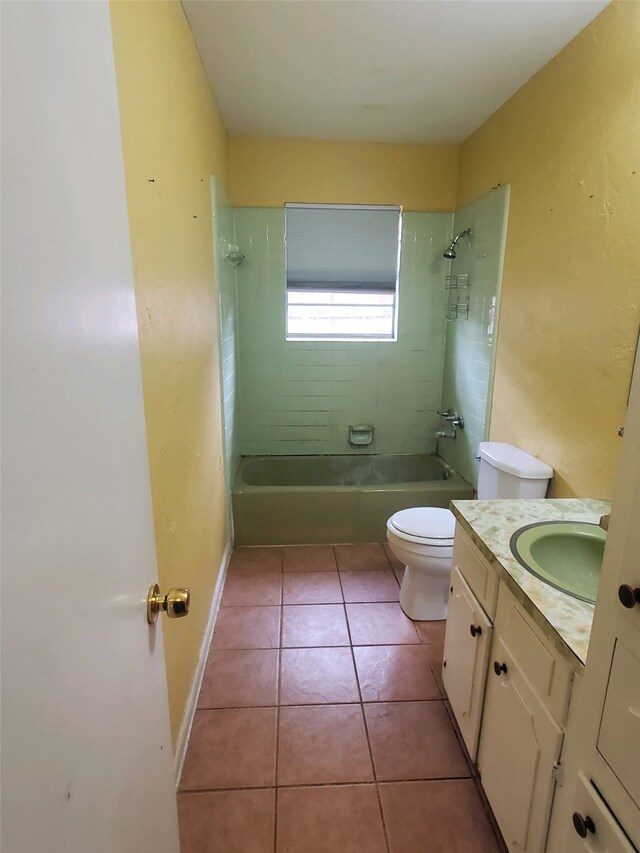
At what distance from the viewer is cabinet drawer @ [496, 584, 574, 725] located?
1008 millimetres

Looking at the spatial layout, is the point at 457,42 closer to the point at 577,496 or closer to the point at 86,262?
the point at 577,496

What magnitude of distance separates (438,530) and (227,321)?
172cm

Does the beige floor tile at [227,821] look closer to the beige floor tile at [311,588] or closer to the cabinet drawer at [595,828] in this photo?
the cabinet drawer at [595,828]

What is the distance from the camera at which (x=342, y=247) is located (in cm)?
336

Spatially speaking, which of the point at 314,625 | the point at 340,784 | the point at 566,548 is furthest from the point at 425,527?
the point at 340,784

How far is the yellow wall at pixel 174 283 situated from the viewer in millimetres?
1205

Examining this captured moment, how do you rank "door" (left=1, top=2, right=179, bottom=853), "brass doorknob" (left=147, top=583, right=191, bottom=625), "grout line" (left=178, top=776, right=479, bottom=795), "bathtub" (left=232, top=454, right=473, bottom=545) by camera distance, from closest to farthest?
1. "door" (left=1, top=2, right=179, bottom=853)
2. "brass doorknob" (left=147, top=583, right=191, bottom=625)
3. "grout line" (left=178, top=776, right=479, bottom=795)
4. "bathtub" (left=232, top=454, right=473, bottom=545)

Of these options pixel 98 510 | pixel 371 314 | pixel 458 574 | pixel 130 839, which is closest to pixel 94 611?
pixel 98 510

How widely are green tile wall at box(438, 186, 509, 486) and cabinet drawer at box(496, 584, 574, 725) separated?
162 centimetres

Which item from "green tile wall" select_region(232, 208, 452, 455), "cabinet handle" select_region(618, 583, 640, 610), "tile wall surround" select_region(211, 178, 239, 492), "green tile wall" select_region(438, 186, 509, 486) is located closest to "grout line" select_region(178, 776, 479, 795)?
"cabinet handle" select_region(618, 583, 640, 610)

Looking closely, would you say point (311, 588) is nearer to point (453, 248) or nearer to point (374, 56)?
point (453, 248)

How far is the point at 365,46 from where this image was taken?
1960 millimetres

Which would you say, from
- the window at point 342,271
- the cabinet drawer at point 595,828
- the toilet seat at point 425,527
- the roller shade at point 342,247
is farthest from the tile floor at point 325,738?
the roller shade at point 342,247

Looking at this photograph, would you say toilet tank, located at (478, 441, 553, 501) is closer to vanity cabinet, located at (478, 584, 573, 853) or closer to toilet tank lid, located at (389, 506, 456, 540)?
toilet tank lid, located at (389, 506, 456, 540)
